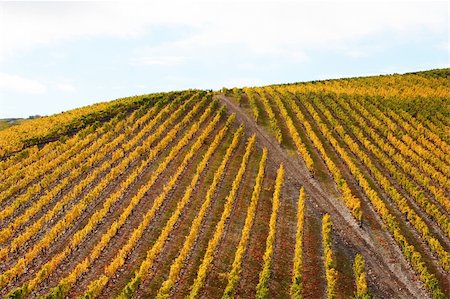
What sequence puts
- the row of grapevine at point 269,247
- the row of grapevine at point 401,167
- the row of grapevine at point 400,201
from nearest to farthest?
the row of grapevine at point 269,247 < the row of grapevine at point 400,201 < the row of grapevine at point 401,167

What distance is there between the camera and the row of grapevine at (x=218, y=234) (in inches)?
1096

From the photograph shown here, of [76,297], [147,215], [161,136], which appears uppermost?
[161,136]

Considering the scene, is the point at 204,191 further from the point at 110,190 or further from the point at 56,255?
the point at 56,255

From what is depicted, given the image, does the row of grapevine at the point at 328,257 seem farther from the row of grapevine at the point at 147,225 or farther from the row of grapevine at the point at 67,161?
the row of grapevine at the point at 67,161

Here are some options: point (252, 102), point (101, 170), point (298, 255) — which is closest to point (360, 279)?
point (298, 255)

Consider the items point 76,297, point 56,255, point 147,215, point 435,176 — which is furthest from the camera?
point 435,176

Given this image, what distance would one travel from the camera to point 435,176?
4600cm

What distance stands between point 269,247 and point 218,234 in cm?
406

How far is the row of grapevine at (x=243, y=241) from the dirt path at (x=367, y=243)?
14.3ft

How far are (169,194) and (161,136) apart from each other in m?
16.7

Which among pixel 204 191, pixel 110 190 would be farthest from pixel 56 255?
pixel 204 191

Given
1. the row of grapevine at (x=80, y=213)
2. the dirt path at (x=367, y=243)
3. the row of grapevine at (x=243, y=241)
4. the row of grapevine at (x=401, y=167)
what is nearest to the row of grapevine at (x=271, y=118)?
the dirt path at (x=367, y=243)

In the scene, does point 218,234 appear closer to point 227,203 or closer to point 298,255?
point 227,203

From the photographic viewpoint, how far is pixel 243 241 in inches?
1291
